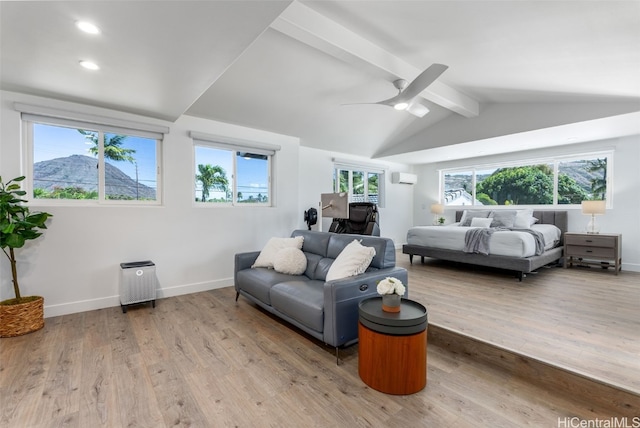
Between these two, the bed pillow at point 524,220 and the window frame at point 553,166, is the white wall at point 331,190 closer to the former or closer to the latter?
the window frame at point 553,166

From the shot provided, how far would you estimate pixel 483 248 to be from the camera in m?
4.53

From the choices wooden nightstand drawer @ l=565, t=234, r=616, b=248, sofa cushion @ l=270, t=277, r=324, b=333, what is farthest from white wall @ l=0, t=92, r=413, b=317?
wooden nightstand drawer @ l=565, t=234, r=616, b=248

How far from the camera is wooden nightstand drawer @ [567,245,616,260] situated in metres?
4.50

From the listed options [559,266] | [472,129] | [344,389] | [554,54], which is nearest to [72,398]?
[344,389]

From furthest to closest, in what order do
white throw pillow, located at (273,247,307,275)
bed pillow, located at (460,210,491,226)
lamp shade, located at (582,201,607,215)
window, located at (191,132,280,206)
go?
1. bed pillow, located at (460,210,491,226)
2. lamp shade, located at (582,201,607,215)
3. window, located at (191,132,280,206)
4. white throw pillow, located at (273,247,307,275)

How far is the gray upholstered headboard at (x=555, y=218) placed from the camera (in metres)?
5.39

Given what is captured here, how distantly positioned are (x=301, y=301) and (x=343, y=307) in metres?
0.45

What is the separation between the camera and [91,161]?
3408 mm

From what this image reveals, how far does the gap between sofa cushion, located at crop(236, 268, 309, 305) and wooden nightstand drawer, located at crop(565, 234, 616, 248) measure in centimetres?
482

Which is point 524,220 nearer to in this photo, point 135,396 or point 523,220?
point 523,220

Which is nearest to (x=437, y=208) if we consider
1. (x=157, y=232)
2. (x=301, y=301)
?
(x=301, y=301)

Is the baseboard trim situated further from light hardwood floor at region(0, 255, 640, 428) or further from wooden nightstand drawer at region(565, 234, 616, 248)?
wooden nightstand drawer at region(565, 234, 616, 248)

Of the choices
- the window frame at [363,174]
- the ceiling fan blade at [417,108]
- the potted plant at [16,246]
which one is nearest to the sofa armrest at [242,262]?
the potted plant at [16,246]

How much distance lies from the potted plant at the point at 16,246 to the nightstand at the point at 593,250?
7.41 m
